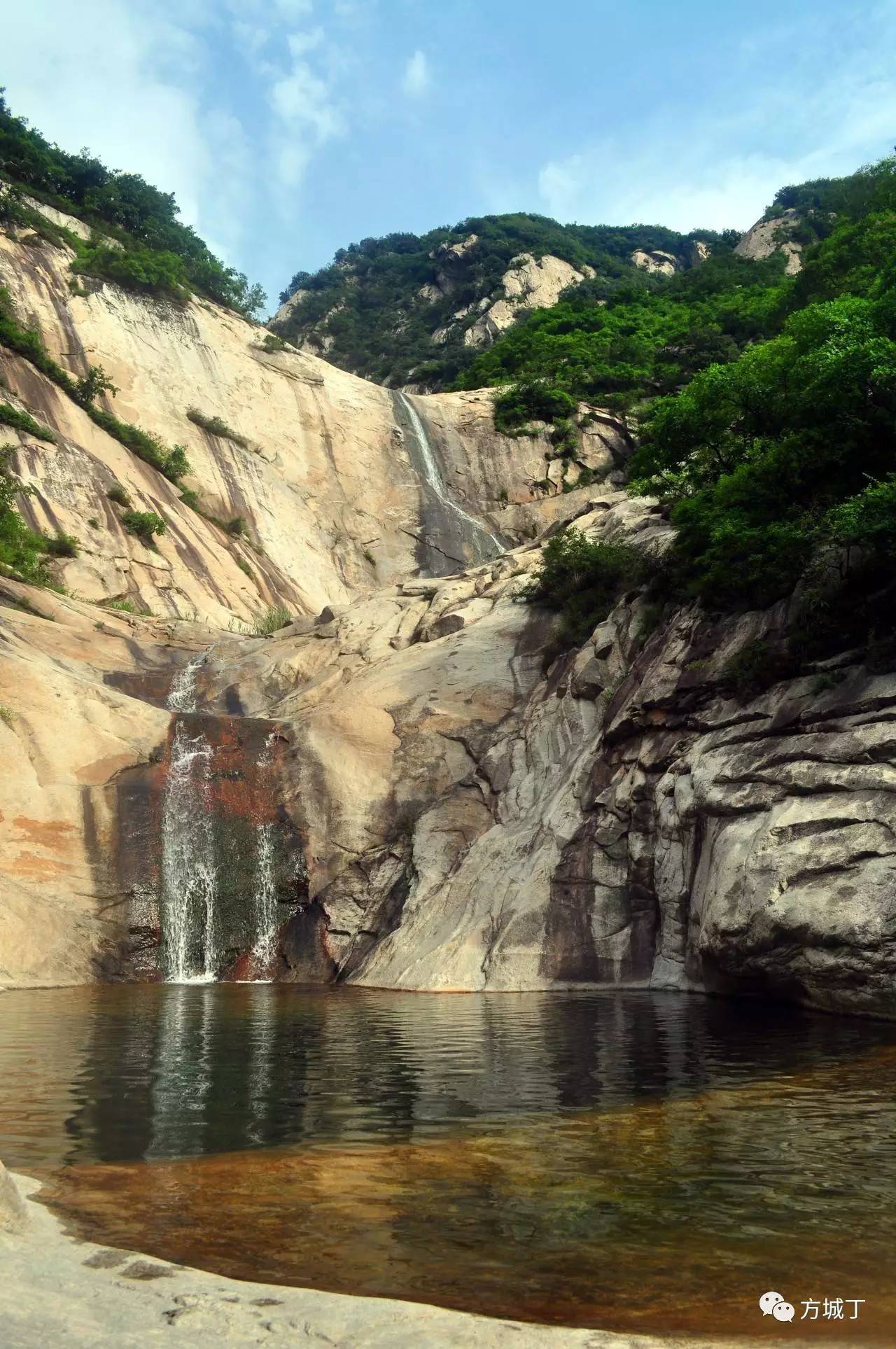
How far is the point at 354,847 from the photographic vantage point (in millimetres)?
29531

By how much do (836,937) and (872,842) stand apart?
1446mm

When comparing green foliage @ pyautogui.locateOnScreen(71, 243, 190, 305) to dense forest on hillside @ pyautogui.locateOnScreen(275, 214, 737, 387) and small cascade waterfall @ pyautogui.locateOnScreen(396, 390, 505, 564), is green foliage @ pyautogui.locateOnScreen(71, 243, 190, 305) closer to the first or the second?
small cascade waterfall @ pyautogui.locateOnScreen(396, 390, 505, 564)

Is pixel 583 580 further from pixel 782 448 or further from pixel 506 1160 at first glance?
pixel 506 1160

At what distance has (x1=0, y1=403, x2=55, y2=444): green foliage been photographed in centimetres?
4722

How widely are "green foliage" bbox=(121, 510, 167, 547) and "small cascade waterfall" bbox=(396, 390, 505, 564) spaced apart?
17741 mm

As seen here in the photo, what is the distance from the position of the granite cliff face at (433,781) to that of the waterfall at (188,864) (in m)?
0.17

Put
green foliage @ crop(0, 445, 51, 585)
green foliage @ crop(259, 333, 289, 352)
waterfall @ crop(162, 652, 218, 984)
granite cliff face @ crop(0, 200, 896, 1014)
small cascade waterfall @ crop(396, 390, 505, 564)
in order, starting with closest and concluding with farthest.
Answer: granite cliff face @ crop(0, 200, 896, 1014), waterfall @ crop(162, 652, 218, 984), green foliage @ crop(0, 445, 51, 585), small cascade waterfall @ crop(396, 390, 505, 564), green foliage @ crop(259, 333, 289, 352)

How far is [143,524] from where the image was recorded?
48.8 m

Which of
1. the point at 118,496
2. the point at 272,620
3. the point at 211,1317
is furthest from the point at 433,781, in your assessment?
the point at 118,496

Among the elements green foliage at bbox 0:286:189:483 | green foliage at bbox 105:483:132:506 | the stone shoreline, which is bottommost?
the stone shoreline

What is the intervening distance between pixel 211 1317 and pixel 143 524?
46450 millimetres

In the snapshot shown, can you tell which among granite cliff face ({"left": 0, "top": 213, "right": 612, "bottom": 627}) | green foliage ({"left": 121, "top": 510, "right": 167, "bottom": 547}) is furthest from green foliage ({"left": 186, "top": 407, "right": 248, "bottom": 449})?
green foliage ({"left": 121, "top": 510, "right": 167, "bottom": 547})

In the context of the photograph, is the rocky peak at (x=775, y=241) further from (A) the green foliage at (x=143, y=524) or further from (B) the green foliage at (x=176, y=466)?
(A) the green foliage at (x=143, y=524)

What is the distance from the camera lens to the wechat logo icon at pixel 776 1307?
5305 millimetres
